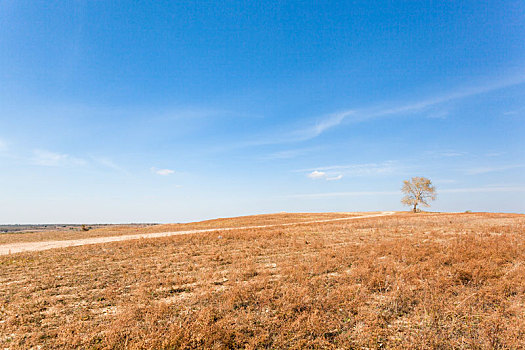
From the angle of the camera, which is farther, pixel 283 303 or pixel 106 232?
pixel 106 232

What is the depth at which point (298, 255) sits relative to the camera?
13.8 meters

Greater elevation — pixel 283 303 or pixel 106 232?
pixel 283 303

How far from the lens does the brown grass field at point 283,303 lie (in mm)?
5254

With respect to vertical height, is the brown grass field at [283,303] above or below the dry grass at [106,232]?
above

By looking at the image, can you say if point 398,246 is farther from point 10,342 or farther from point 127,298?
point 10,342

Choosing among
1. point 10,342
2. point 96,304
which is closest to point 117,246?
point 96,304

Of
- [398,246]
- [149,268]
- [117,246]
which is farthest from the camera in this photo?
[117,246]

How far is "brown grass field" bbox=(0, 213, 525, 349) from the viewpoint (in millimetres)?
5254

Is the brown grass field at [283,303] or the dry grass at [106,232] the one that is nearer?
the brown grass field at [283,303]

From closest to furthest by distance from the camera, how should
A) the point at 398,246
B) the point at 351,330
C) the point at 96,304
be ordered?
the point at 351,330 < the point at 96,304 < the point at 398,246

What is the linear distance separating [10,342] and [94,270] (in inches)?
279

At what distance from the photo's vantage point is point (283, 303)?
686 cm

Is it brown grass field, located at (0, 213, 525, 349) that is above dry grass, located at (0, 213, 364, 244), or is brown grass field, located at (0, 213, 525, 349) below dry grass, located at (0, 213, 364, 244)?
above

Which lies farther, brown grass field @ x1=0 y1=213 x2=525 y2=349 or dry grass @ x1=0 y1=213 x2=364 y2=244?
dry grass @ x1=0 y1=213 x2=364 y2=244
